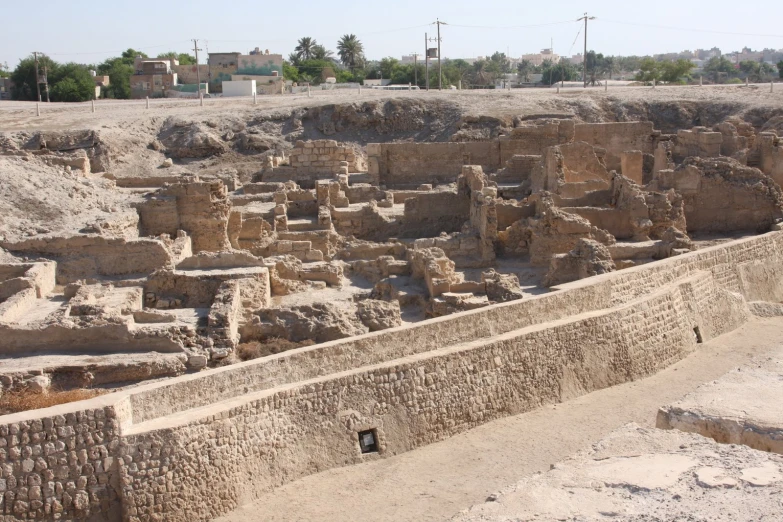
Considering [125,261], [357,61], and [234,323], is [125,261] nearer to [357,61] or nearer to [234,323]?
[234,323]

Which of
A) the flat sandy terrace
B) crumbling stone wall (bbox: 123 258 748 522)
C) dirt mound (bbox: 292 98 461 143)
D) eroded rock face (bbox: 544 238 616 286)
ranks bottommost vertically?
crumbling stone wall (bbox: 123 258 748 522)

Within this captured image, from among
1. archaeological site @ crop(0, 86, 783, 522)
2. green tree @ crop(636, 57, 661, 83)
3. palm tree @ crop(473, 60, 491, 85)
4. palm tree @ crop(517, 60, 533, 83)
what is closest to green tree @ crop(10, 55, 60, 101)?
archaeological site @ crop(0, 86, 783, 522)

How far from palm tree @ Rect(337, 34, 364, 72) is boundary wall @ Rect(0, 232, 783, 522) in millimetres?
54363

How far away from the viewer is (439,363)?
985 centimetres

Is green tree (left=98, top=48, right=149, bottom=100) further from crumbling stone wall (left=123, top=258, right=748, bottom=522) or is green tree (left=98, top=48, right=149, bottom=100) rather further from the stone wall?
crumbling stone wall (left=123, top=258, right=748, bottom=522)

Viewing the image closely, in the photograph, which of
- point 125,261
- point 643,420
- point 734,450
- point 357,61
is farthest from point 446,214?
point 357,61

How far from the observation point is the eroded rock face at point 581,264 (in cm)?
1399

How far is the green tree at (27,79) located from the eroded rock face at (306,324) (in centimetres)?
3384

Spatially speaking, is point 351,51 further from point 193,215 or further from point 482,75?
point 193,215

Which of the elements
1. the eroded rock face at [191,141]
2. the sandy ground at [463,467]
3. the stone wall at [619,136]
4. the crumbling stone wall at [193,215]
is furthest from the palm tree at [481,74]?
the sandy ground at [463,467]

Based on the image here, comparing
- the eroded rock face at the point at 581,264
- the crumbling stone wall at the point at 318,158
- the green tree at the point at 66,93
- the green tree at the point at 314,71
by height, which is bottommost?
the eroded rock face at the point at 581,264

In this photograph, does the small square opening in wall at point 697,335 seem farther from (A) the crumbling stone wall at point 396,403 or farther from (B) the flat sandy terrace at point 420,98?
(B) the flat sandy terrace at point 420,98

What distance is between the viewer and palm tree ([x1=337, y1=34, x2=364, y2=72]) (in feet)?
214

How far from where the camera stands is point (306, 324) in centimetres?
1262
